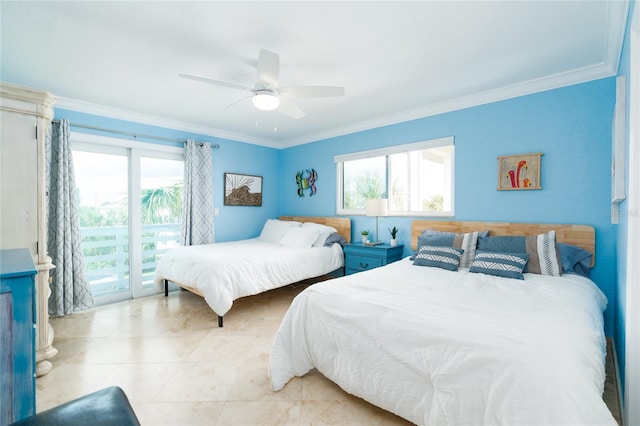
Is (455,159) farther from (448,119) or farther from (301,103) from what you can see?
(301,103)

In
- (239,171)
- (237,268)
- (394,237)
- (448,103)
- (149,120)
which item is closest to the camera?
(237,268)

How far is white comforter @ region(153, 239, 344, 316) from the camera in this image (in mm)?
3043

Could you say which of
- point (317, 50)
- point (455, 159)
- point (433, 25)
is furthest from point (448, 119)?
point (317, 50)

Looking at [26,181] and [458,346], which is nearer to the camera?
[458,346]

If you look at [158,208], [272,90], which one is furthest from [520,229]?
[158,208]

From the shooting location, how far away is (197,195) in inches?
174

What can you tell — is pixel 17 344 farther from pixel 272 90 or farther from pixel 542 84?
pixel 542 84

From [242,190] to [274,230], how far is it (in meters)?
0.93

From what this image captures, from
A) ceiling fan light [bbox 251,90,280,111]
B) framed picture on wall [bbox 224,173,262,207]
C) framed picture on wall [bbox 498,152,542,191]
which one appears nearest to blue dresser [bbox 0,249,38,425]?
ceiling fan light [bbox 251,90,280,111]

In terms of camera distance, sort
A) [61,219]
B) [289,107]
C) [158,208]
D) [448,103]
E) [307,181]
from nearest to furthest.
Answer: [289,107]
[61,219]
[448,103]
[158,208]
[307,181]

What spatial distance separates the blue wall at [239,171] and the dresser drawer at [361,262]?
207cm

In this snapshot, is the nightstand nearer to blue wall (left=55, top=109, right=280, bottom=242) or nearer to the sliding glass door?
blue wall (left=55, top=109, right=280, bottom=242)

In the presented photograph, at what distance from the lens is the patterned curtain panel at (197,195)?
14.2ft

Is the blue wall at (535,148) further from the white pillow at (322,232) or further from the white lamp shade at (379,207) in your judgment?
the white pillow at (322,232)
